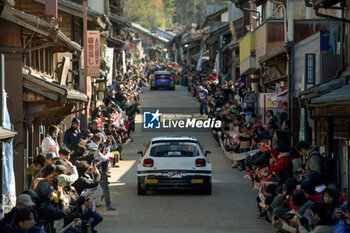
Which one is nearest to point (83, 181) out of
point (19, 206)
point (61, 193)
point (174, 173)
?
point (61, 193)

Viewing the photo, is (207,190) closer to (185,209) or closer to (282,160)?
(185,209)

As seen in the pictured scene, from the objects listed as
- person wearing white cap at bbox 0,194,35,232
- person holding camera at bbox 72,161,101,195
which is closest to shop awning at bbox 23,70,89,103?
person holding camera at bbox 72,161,101,195

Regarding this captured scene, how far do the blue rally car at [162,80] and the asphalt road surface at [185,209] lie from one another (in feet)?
170

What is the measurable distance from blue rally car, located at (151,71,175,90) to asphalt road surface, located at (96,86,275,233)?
51742mm

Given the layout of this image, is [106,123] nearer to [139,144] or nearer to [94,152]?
[139,144]

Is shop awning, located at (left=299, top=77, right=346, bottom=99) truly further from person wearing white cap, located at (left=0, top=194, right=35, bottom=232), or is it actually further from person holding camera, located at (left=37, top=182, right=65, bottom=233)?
person wearing white cap, located at (left=0, top=194, right=35, bottom=232)

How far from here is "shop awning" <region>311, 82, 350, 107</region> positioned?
13.5 meters

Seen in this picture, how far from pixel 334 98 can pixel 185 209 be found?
5.12 metres

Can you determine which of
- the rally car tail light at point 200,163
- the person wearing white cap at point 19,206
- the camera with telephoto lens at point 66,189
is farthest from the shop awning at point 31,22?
the person wearing white cap at point 19,206

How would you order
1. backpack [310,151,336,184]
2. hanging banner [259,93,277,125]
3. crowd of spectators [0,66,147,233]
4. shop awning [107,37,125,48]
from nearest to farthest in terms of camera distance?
1. crowd of spectators [0,66,147,233]
2. backpack [310,151,336,184]
3. hanging banner [259,93,277,125]
4. shop awning [107,37,125,48]

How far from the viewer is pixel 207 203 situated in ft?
60.4

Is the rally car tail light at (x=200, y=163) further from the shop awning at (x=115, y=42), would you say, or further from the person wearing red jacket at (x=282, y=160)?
the shop awning at (x=115, y=42)

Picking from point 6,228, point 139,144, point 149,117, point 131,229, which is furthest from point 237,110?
point 6,228

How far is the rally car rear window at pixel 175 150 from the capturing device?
20.1 metres
